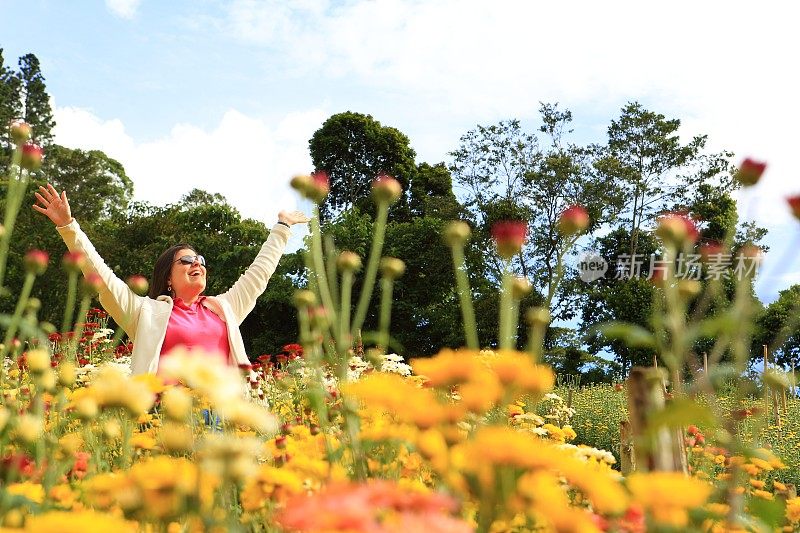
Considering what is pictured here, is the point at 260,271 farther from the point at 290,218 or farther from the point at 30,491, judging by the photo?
the point at 30,491

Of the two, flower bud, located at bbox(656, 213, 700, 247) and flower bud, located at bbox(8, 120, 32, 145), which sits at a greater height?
flower bud, located at bbox(8, 120, 32, 145)

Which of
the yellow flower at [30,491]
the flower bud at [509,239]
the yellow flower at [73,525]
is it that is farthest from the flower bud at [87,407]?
the flower bud at [509,239]

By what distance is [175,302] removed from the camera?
349 centimetres

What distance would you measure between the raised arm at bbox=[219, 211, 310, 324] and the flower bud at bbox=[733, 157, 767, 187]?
2397 mm

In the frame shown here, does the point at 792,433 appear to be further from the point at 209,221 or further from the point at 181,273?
the point at 209,221

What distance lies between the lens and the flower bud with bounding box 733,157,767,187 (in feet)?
4.97

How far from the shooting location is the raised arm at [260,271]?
3627mm

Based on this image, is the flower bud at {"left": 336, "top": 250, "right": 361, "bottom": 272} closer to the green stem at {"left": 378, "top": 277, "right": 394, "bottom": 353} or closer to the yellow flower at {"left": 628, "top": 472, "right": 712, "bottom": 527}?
the green stem at {"left": 378, "top": 277, "right": 394, "bottom": 353}

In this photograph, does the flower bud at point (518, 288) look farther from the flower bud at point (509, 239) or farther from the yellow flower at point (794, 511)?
the yellow flower at point (794, 511)

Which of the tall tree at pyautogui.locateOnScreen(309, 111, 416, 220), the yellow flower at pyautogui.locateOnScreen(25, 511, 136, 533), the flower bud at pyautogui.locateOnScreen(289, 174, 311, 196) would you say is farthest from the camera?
the tall tree at pyautogui.locateOnScreen(309, 111, 416, 220)

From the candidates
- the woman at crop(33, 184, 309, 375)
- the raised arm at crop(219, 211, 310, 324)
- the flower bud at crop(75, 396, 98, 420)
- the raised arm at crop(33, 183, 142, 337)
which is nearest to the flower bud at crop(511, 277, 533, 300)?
the flower bud at crop(75, 396, 98, 420)

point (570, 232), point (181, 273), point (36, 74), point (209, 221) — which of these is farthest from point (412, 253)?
point (36, 74)

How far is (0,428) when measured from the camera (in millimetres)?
1219

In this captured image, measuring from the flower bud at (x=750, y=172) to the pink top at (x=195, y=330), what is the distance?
225 centimetres
